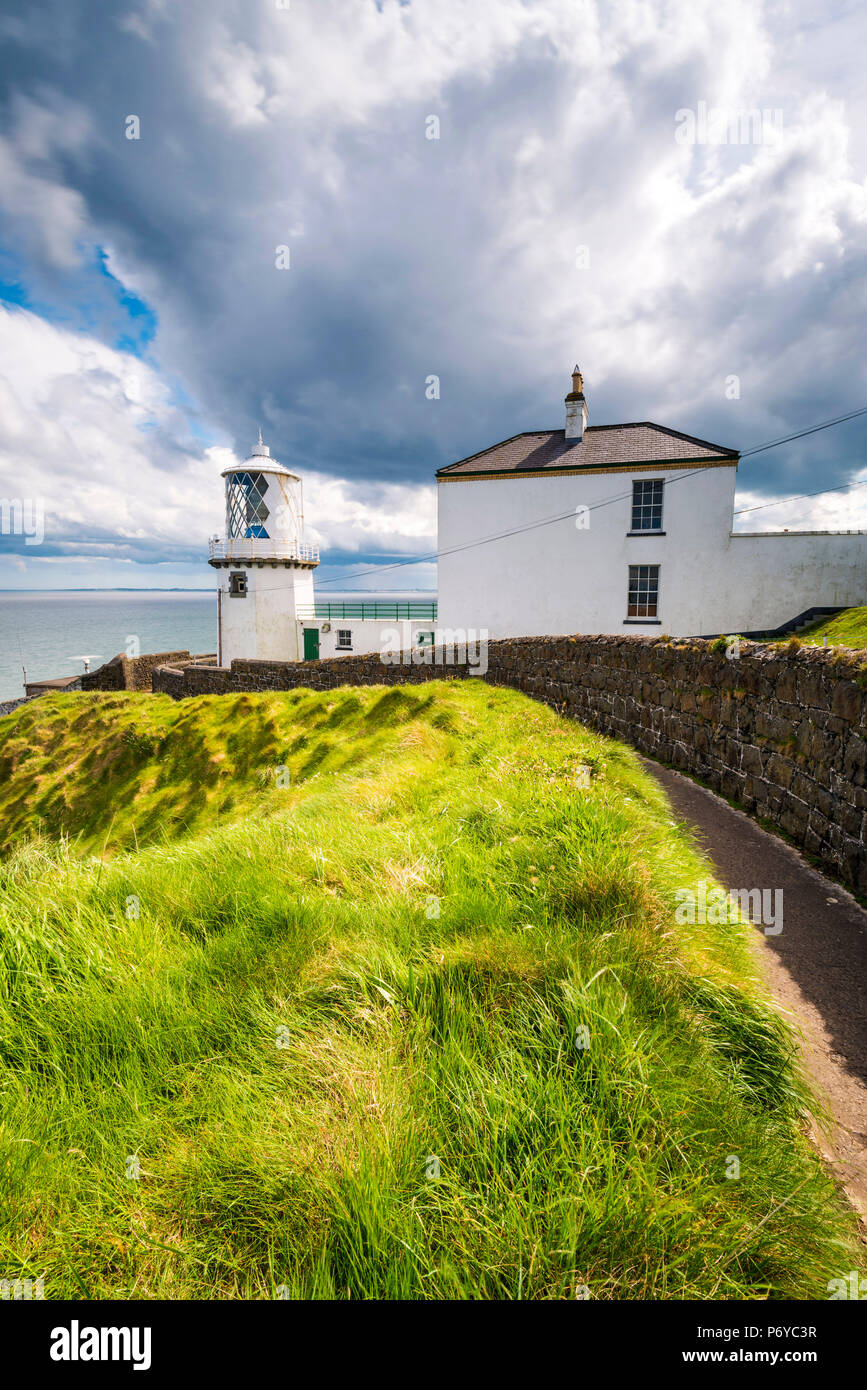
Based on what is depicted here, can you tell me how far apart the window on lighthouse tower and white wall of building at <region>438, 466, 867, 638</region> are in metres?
13.7

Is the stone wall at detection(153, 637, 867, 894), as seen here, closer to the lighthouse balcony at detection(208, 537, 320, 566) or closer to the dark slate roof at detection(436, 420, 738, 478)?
the dark slate roof at detection(436, 420, 738, 478)

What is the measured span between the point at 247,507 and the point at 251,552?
2932 millimetres

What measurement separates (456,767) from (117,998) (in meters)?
5.17

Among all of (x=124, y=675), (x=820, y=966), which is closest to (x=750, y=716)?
(x=820, y=966)

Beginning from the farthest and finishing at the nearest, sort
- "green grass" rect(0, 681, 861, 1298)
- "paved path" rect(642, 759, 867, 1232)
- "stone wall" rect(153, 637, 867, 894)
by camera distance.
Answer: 1. "stone wall" rect(153, 637, 867, 894)
2. "paved path" rect(642, 759, 867, 1232)
3. "green grass" rect(0, 681, 861, 1298)

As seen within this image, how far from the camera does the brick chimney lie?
23.3 m

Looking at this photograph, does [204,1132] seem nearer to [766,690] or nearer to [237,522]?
[766,690]

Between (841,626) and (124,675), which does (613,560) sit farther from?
(124,675)

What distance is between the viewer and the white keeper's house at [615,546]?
20938 mm

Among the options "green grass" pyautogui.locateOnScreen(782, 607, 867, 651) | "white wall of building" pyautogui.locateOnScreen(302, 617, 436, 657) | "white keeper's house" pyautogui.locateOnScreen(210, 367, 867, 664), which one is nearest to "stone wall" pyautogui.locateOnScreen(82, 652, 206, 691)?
"white wall of building" pyautogui.locateOnScreen(302, 617, 436, 657)

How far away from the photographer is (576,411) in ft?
77.2
